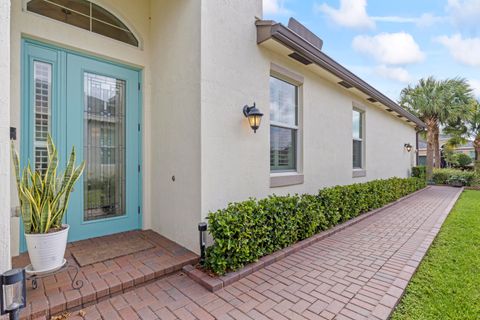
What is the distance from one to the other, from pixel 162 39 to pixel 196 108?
173 centimetres

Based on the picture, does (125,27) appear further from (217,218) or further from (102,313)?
Answer: (102,313)

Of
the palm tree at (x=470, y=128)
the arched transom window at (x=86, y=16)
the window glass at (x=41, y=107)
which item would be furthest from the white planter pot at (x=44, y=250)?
the palm tree at (x=470, y=128)

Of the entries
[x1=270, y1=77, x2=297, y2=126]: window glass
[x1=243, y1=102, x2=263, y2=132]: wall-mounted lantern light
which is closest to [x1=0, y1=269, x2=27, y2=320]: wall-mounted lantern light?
[x1=243, y1=102, x2=263, y2=132]: wall-mounted lantern light

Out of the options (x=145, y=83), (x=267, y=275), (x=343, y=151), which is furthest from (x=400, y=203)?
(x=145, y=83)

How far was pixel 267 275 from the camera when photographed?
10.6 feet

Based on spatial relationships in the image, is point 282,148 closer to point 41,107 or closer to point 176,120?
point 176,120

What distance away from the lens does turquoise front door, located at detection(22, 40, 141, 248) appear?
11.5ft

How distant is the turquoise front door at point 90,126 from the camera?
3.52 m

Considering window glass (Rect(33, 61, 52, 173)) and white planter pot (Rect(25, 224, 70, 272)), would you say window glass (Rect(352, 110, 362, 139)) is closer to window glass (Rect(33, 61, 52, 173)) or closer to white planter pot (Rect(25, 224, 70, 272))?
window glass (Rect(33, 61, 52, 173))

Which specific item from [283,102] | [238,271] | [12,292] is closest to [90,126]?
[12,292]

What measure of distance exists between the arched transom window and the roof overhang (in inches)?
96.2

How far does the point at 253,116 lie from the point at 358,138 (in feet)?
18.3

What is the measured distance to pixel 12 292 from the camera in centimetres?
203

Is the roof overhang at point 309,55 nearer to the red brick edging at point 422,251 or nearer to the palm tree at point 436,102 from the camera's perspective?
the red brick edging at point 422,251
